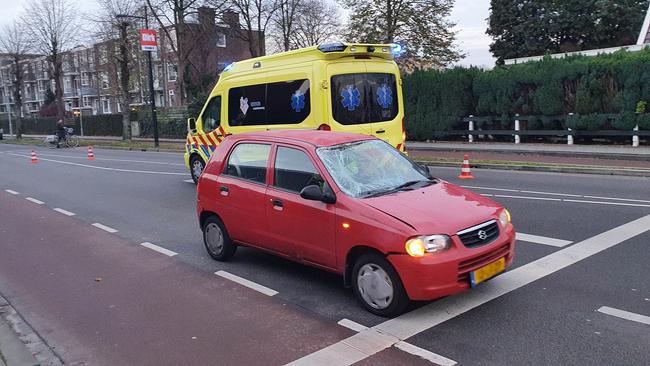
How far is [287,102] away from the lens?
1111 centimetres

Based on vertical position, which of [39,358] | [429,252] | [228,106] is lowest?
[39,358]

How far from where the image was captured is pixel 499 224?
5.08 metres

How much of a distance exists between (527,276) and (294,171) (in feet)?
8.72

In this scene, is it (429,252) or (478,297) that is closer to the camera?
(429,252)

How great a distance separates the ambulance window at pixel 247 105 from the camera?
11773 mm

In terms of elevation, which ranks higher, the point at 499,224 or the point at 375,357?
the point at 499,224

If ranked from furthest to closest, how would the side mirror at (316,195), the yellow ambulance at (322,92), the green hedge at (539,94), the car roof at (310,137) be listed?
1. the green hedge at (539,94)
2. the yellow ambulance at (322,92)
3. the car roof at (310,137)
4. the side mirror at (316,195)

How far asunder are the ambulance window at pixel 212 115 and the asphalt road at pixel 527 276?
176cm

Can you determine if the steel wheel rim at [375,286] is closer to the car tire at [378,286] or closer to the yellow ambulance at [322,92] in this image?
the car tire at [378,286]

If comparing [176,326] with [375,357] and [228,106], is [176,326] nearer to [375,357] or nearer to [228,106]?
[375,357]

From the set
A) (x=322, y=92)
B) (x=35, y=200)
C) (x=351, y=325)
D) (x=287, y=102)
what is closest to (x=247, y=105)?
(x=287, y=102)

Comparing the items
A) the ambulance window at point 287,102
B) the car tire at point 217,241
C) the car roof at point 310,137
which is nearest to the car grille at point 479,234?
the car roof at point 310,137

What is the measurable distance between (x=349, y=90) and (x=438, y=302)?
20.5ft

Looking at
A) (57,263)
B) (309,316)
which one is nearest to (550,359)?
(309,316)
